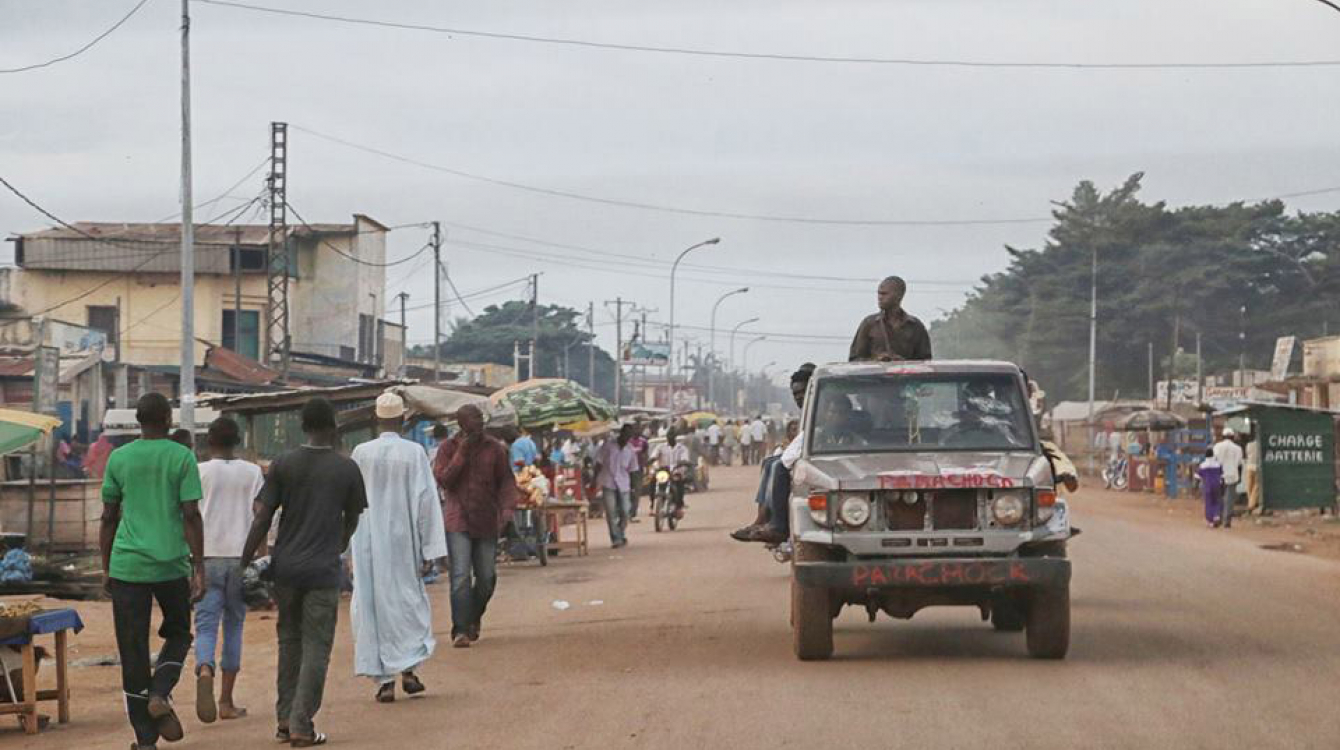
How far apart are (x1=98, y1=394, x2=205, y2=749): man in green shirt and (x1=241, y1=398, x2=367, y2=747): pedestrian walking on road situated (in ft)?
1.61

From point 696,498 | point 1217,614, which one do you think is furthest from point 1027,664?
point 696,498

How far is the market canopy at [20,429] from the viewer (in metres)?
19.0

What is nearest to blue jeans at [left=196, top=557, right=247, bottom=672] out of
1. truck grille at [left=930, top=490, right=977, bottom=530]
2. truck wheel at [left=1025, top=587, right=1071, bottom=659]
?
truck grille at [left=930, top=490, right=977, bottom=530]

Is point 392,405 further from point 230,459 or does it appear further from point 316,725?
point 316,725

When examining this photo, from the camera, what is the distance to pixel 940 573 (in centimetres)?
1245

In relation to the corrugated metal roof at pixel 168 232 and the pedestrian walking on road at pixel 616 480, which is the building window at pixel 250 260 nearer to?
the corrugated metal roof at pixel 168 232

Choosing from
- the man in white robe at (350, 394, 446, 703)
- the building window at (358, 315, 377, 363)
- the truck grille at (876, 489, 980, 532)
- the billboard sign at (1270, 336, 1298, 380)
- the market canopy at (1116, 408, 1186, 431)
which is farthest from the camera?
the building window at (358, 315, 377, 363)

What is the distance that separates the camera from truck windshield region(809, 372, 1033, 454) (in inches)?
532

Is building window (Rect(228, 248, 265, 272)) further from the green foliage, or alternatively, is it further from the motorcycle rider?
the green foliage

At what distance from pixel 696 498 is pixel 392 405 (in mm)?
37341

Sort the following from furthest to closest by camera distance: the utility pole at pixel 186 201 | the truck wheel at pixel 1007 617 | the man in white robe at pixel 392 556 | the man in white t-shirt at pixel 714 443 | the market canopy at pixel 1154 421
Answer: the man in white t-shirt at pixel 714 443 → the market canopy at pixel 1154 421 → the utility pole at pixel 186 201 → the truck wheel at pixel 1007 617 → the man in white robe at pixel 392 556

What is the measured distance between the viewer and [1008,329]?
9688 cm

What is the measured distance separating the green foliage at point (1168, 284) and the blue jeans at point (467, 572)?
67536 mm

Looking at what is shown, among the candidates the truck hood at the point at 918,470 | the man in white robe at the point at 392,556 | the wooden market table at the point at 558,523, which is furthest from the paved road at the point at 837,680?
the wooden market table at the point at 558,523
